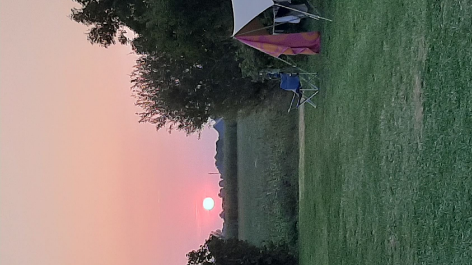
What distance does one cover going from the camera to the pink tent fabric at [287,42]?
50.7 ft

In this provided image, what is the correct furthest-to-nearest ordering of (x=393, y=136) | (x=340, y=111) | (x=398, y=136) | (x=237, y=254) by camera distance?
(x=237, y=254) → (x=340, y=111) → (x=393, y=136) → (x=398, y=136)

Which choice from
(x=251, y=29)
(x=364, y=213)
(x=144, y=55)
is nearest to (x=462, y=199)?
(x=364, y=213)

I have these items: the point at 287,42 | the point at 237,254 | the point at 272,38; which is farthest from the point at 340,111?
the point at 237,254

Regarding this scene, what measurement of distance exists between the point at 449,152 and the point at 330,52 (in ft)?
28.2

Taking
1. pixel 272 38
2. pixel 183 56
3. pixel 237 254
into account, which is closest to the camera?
pixel 272 38

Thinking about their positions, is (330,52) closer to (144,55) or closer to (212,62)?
(212,62)

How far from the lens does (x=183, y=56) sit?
70.7 feet

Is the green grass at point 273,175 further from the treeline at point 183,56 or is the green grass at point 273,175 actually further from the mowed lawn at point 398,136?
the mowed lawn at point 398,136

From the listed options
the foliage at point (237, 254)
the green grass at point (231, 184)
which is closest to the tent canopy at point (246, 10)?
the foliage at point (237, 254)

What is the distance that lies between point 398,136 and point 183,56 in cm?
1497

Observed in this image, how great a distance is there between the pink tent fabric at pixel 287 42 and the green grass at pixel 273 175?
562 cm

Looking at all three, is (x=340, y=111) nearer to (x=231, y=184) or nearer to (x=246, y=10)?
(x=246, y=10)

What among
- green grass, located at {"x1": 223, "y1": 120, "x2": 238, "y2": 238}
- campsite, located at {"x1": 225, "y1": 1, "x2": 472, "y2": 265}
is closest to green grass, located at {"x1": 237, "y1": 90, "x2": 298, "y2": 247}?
campsite, located at {"x1": 225, "y1": 1, "x2": 472, "y2": 265}

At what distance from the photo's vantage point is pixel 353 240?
33.3 feet
